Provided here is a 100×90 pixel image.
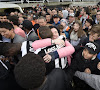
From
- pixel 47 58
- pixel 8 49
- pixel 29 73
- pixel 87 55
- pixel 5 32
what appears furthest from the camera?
pixel 5 32

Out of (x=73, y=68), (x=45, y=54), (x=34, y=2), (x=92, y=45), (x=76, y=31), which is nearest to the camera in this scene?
(x=45, y=54)

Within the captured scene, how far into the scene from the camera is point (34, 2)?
12.1 metres

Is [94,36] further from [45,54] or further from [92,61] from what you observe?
[45,54]

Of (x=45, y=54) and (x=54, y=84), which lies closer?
(x=54, y=84)

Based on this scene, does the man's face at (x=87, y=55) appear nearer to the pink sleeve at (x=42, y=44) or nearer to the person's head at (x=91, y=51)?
the person's head at (x=91, y=51)

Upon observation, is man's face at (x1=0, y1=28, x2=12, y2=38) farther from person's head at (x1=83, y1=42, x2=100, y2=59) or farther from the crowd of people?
person's head at (x1=83, y1=42, x2=100, y2=59)

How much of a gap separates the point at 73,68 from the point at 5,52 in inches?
46.3

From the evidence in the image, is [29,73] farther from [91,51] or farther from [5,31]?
[5,31]

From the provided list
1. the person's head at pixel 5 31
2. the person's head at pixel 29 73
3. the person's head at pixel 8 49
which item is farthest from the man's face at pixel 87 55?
the person's head at pixel 5 31

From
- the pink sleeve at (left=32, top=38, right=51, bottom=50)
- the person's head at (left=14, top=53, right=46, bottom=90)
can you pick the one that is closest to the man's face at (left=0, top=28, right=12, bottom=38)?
the pink sleeve at (left=32, top=38, right=51, bottom=50)

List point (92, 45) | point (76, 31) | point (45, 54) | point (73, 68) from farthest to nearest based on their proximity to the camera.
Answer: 1. point (76, 31)
2. point (73, 68)
3. point (92, 45)
4. point (45, 54)

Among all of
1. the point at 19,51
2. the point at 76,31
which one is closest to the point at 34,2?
the point at 76,31

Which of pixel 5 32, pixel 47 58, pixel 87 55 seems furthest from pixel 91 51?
pixel 5 32

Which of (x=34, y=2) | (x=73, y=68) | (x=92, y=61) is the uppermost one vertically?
(x=34, y=2)
